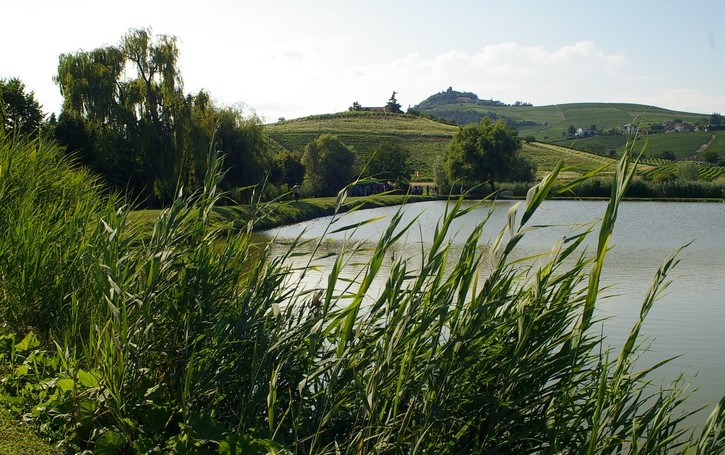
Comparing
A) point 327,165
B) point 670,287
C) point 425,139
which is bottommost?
point 670,287

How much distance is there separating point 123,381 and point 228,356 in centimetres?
55

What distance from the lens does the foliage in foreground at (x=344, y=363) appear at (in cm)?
306

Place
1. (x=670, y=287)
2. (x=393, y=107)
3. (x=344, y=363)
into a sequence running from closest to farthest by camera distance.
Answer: (x=344, y=363)
(x=670, y=287)
(x=393, y=107)

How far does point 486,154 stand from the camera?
56469 mm

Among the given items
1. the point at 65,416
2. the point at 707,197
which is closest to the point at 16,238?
the point at 65,416

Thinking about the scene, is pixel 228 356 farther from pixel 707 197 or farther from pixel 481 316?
pixel 707 197

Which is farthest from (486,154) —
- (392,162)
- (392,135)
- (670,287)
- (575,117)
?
(575,117)

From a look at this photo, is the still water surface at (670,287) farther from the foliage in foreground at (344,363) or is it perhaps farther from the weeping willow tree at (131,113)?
the weeping willow tree at (131,113)

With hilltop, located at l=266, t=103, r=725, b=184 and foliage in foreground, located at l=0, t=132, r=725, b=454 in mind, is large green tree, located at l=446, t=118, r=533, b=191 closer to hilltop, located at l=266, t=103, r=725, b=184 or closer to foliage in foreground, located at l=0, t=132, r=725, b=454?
hilltop, located at l=266, t=103, r=725, b=184

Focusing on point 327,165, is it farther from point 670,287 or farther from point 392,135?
point 392,135

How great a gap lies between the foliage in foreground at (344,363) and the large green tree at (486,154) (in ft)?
172

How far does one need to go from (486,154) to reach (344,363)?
54.4 m

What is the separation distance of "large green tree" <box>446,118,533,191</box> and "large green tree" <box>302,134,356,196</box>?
9081mm

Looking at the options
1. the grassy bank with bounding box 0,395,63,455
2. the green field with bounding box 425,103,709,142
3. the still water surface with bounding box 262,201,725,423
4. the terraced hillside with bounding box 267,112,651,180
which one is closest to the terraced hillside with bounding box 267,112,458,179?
the terraced hillside with bounding box 267,112,651,180
